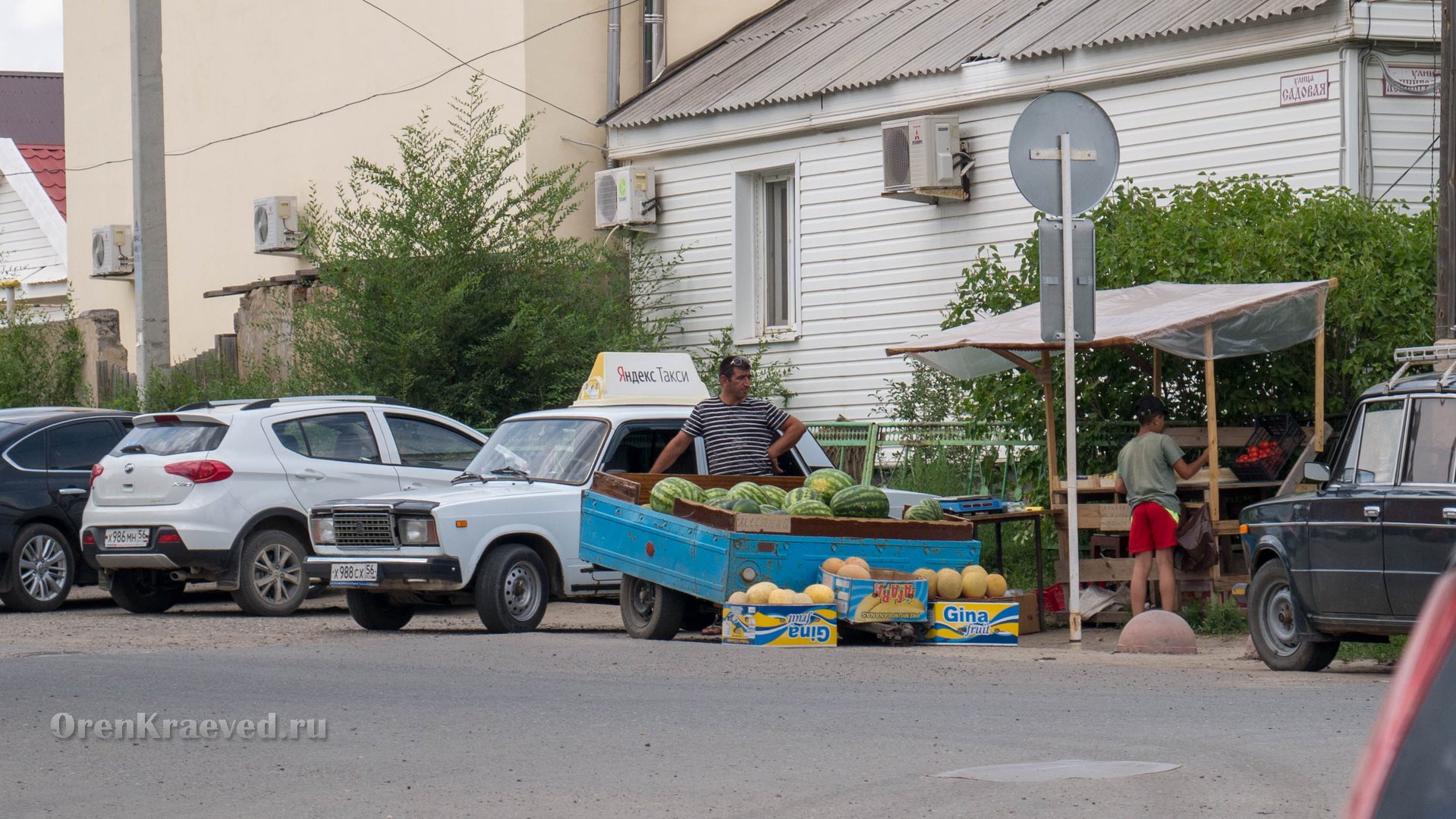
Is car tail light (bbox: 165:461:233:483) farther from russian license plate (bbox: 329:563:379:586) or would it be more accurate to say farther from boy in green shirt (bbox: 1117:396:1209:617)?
boy in green shirt (bbox: 1117:396:1209:617)

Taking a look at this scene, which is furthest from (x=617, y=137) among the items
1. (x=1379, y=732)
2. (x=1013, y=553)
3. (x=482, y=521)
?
(x=1379, y=732)

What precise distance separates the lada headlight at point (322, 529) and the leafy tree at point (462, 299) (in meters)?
6.91

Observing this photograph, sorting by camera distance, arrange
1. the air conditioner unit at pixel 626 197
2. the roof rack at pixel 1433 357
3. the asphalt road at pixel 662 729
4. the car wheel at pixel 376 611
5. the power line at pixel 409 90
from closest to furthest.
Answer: the asphalt road at pixel 662 729
the roof rack at pixel 1433 357
the car wheel at pixel 376 611
the air conditioner unit at pixel 626 197
the power line at pixel 409 90

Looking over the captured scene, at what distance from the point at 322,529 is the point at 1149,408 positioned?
20.1ft

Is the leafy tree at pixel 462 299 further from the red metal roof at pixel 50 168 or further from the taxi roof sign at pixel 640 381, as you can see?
the red metal roof at pixel 50 168

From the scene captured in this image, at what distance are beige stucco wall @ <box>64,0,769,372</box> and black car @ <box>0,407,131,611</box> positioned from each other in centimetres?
817

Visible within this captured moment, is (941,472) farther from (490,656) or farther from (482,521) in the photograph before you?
(490,656)

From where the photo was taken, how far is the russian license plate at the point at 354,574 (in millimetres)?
12789

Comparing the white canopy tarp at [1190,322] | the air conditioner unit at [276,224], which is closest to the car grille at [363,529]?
the white canopy tarp at [1190,322]

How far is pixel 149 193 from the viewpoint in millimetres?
20984

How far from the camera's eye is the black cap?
1338cm

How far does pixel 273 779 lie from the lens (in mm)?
6961

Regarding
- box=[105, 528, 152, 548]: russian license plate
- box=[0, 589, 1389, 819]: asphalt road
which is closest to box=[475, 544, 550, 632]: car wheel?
box=[0, 589, 1389, 819]: asphalt road

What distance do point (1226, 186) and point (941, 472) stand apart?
160 inches
